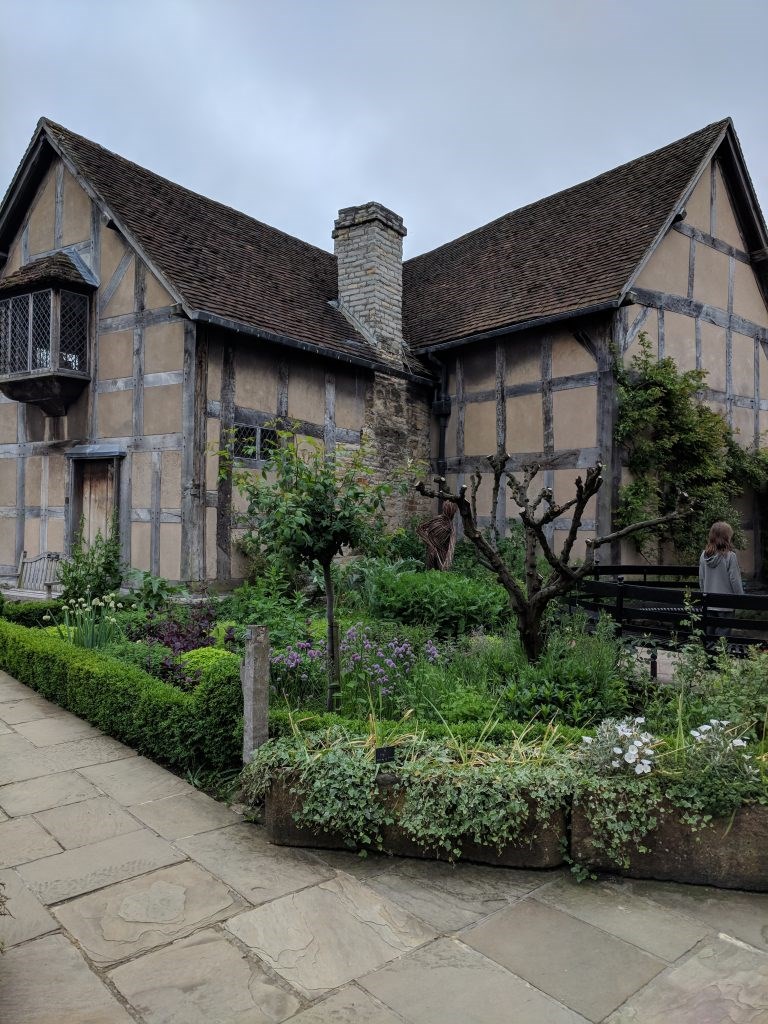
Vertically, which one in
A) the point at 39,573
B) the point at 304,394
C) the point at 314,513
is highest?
the point at 304,394

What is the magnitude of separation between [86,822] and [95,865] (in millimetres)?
532

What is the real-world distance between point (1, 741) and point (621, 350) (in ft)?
30.3

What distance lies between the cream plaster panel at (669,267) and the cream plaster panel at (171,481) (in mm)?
7458

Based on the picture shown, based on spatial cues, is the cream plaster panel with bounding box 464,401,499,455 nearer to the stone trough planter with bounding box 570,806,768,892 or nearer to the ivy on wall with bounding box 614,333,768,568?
the ivy on wall with bounding box 614,333,768,568

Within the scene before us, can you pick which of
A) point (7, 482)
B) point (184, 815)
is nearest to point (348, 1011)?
point (184, 815)

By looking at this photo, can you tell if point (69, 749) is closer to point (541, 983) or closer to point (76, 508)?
point (541, 983)

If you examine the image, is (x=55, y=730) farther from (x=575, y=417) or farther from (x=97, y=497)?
(x=575, y=417)

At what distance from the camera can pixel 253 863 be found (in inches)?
138

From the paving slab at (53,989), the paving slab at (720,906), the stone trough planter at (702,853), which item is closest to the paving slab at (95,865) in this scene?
the paving slab at (53,989)

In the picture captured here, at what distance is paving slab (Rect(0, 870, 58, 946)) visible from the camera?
113 inches

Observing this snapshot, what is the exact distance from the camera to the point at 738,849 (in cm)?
325

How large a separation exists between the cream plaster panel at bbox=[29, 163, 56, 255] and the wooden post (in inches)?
389

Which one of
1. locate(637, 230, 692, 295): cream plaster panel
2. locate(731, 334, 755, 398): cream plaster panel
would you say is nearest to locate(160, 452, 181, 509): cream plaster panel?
locate(637, 230, 692, 295): cream plaster panel

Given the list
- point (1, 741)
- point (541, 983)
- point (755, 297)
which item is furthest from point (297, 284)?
point (541, 983)
